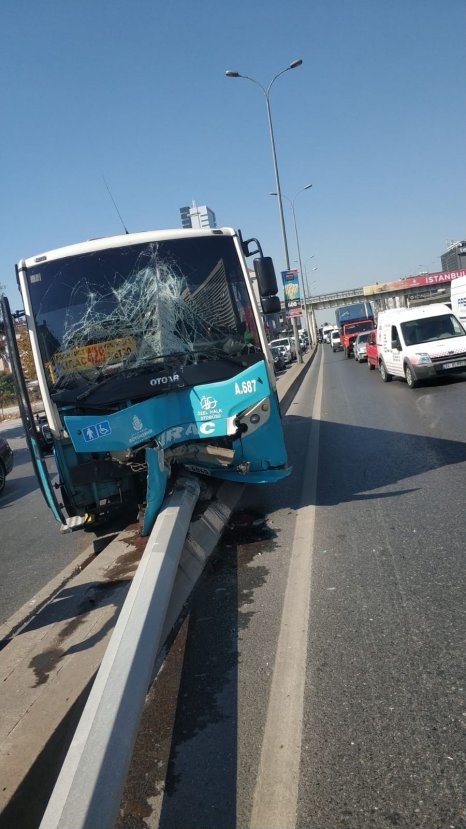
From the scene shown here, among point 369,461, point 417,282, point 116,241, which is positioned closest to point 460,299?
point 369,461

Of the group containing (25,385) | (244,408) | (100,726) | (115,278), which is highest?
Answer: (115,278)

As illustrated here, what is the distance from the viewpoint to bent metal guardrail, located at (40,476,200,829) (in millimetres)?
2104

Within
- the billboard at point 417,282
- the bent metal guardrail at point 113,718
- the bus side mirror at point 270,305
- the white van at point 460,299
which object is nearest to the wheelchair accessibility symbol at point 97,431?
the bent metal guardrail at point 113,718

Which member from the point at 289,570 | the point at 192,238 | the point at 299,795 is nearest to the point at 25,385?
the point at 192,238

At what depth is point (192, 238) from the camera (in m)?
6.60

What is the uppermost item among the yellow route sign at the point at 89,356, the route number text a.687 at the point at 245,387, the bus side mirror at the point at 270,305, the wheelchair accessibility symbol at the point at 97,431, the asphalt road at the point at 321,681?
the bus side mirror at the point at 270,305

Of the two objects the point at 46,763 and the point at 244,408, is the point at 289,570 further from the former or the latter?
the point at 46,763

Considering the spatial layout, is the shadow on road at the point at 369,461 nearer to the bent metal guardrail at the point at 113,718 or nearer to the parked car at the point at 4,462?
the bent metal guardrail at the point at 113,718

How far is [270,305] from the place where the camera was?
6926 millimetres

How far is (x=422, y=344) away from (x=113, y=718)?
14330 mm

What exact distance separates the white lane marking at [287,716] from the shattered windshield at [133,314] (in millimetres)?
2360

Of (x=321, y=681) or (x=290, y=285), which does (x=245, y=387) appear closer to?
(x=321, y=681)

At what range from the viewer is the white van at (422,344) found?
14938 mm

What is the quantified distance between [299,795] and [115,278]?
5041 mm
